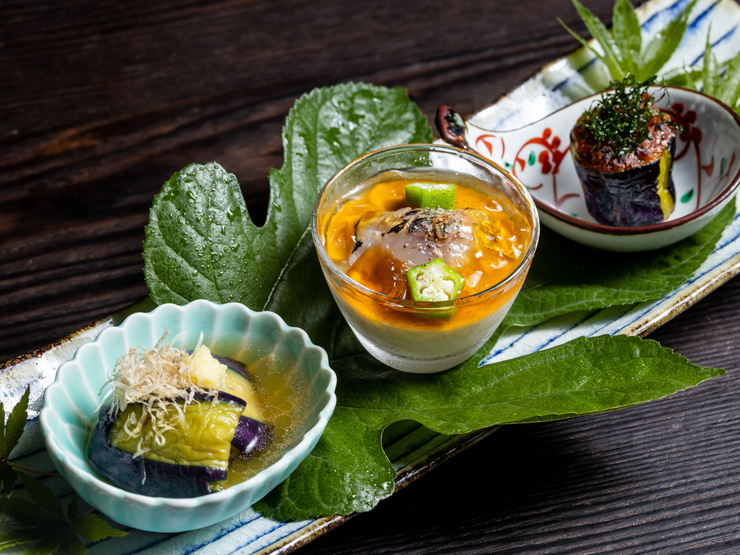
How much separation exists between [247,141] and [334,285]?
1.70 m

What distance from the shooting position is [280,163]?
3594mm

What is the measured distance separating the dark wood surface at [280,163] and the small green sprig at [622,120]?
67cm

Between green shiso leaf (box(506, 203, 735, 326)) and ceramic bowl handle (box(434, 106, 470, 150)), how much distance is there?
505mm

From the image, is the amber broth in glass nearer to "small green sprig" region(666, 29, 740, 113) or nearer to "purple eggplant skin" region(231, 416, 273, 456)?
"purple eggplant skin" region(231, 416, 273, 456)

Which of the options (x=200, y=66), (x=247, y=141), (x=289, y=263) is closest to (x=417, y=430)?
(x=289, y=263)

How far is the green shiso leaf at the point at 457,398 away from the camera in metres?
2.08

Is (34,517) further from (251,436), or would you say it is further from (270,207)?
(270,207)

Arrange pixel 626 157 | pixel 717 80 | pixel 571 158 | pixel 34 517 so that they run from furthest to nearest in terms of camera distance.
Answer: pixel 717 80, pixel 571 158, pixel 626 157, pixel 34 517

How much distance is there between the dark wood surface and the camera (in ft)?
7.38

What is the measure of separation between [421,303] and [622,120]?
51.0 inches

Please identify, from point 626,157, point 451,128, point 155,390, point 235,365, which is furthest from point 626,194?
point 155,390

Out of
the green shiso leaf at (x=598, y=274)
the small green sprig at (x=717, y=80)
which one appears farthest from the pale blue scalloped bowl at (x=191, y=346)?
the small green sprig at (x=717, y=80)

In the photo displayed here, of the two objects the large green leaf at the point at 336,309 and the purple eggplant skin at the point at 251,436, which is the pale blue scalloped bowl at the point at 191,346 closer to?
the purple eggplant skin at the point at 251,436

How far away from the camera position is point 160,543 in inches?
80.0
